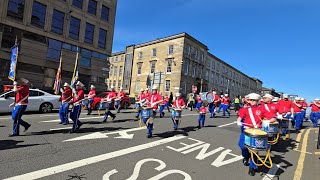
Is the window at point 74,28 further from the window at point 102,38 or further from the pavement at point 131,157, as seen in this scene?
the pavement at point 131,157

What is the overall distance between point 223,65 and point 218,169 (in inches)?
2273

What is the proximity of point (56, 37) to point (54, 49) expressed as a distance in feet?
4.19

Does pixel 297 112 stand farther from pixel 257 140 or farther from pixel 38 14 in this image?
Answer: pixel 38 14

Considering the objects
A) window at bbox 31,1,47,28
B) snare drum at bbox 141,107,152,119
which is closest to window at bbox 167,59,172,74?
window at bbox 31,1,47,28

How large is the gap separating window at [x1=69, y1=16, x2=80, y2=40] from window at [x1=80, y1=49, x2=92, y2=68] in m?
1.82

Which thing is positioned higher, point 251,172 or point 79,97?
point 79,97

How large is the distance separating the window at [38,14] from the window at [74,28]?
316cm

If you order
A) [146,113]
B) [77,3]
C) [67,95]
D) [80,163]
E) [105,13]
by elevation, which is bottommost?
[80,163]

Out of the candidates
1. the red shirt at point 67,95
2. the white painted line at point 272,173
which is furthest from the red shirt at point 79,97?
the white painted line at point 272,173

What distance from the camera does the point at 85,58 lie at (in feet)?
98.1

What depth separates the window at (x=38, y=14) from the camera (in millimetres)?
24953

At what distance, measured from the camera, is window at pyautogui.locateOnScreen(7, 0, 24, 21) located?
23234 millimetres

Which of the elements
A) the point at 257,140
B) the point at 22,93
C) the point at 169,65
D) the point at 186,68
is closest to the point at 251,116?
the point at 257,140

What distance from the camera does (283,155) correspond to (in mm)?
8000
